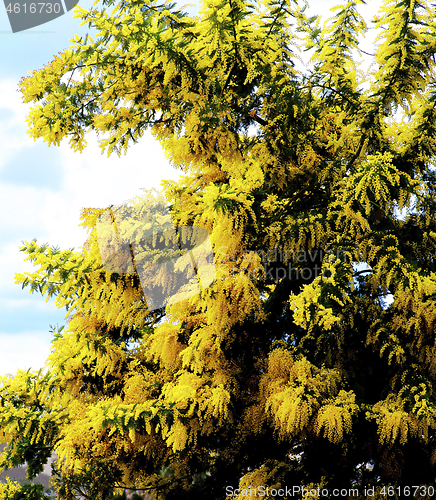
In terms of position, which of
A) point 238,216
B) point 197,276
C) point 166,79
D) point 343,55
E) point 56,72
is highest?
point 343,55

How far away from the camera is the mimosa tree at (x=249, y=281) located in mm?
5473

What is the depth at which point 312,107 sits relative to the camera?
263 inches

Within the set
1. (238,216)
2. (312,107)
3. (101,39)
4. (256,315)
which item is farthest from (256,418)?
(101,39)

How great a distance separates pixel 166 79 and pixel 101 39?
5.96 ft

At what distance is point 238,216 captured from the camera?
541cm

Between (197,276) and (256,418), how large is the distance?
1988 mm

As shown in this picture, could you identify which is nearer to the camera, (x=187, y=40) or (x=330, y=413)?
(x=330, y=413)

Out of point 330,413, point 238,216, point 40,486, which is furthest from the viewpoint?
point 40,486

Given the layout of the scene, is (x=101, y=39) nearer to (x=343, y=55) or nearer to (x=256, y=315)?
(x=343, y=55)

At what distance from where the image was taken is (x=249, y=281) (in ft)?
18.2

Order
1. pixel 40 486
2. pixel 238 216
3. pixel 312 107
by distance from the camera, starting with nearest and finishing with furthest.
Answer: pixel 238 216, pixel 312 107, pixel 40 486

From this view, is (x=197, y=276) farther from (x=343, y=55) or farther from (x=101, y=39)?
(x=343, y=55)

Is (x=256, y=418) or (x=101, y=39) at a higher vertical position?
(x=101, y=39)

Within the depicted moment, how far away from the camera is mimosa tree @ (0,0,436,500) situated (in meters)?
5.47
